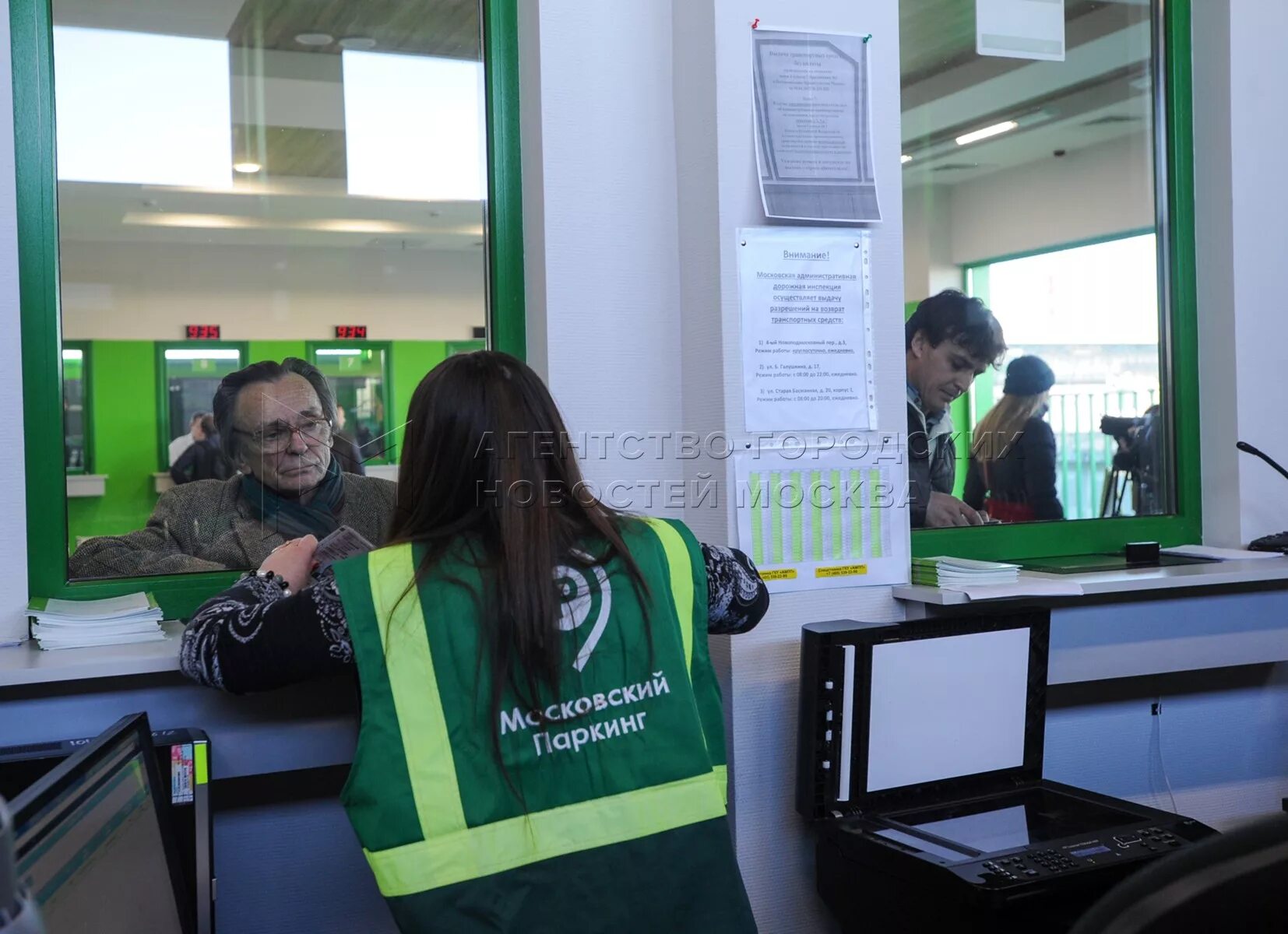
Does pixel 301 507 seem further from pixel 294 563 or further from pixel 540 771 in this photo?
pixel 540 771

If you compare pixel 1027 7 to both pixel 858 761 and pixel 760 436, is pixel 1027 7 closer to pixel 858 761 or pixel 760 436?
pixel 760 436

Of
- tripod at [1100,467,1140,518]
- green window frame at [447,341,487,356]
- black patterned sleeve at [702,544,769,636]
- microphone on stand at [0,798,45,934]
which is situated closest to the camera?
microphone on stand at [0,798,45,934]

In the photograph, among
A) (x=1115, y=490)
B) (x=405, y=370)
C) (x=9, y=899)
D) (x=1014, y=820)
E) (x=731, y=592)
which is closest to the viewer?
(x=9, y=899)

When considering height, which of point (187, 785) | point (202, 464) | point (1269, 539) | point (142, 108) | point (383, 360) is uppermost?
point (142, 108)

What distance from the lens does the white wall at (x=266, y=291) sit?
216cm

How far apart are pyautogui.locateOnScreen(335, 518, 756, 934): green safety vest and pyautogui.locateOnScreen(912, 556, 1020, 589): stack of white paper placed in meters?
0.85

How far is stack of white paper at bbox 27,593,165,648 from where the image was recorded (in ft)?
5.94

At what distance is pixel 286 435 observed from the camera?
2.23 meters

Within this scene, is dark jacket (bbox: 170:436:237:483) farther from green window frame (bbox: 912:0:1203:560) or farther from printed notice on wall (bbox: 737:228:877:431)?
green window frame (bbox: 912:0:1203:560)

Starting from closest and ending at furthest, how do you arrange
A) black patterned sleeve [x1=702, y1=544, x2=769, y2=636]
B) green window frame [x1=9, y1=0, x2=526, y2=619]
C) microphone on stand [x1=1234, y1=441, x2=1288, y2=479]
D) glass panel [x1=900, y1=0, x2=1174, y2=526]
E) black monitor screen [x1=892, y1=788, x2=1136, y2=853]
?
black patterned sleeve [x1=702, y1=544, x2=769, y2=636] < black monitor screen [x1=892, y1=788, x2=1136, y2=853] < green window frame [x1=9, y1=0, x2=526, y2=619] < microphone on stand [x1=1234, y1=441, x2=1288, y2=479] < glass panel [x1=900, y1=0, x2=1174, y2=526]

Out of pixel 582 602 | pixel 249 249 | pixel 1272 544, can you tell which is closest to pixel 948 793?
pixel 582 602

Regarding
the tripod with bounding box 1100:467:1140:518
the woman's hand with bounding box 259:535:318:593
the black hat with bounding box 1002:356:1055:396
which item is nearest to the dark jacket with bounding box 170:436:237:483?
the woman's hand with bounding box 259:535:318:593

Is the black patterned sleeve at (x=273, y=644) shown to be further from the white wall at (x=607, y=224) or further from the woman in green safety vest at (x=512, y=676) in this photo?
the white wall at (x=607, y=224)

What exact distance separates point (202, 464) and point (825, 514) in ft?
3.86
